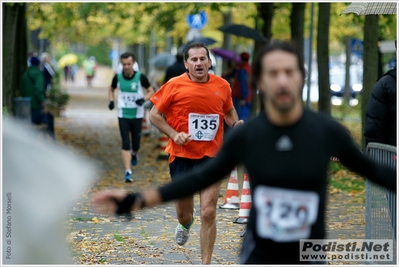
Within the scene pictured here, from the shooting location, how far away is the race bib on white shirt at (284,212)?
416cm

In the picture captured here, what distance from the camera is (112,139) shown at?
22906 millimetres

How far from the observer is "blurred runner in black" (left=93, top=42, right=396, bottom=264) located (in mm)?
4129

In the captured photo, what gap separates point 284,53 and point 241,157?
1.71 ft

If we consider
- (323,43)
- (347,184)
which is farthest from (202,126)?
(323,43)

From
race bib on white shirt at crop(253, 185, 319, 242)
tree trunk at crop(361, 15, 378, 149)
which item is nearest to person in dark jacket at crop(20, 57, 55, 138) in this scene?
tree trunk at crop(361, 15, 378, 149)

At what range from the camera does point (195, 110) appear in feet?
26.2

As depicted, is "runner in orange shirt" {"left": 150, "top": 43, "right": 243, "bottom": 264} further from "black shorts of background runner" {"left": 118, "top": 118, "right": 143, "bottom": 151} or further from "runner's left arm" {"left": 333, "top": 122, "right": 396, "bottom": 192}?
"black shorts of background runner" {"left": 118, "top": 118, "right": 143, "bottom": 151}

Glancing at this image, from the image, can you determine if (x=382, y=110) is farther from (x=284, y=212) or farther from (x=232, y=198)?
(x=232, y=198)

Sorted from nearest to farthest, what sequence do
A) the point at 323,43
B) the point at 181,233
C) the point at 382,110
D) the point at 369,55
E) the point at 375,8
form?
the point at 382,110, the point at 181,233, the point at 375,8, the point at 369,55, the point at 323,43

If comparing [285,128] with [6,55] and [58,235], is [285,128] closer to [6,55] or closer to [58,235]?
[58,235]

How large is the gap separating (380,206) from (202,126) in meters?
1.84

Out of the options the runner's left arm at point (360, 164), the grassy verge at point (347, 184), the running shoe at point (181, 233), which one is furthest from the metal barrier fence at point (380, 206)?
the grassy verge at point (347, 184)

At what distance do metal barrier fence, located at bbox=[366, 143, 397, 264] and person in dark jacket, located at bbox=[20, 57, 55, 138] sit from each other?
40.3ft

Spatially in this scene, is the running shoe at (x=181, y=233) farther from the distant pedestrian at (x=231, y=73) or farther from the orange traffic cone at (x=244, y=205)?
the distant pedestrian at (x=231, y=73)
